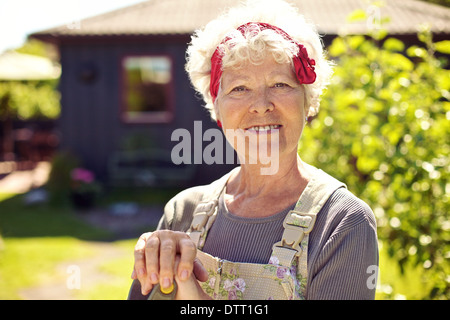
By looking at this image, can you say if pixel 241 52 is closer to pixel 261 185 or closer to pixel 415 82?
pixel 261 185

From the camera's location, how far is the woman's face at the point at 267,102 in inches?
65.8

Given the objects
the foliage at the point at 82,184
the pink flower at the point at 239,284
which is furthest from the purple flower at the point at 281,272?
the foliage at the point at 82,184

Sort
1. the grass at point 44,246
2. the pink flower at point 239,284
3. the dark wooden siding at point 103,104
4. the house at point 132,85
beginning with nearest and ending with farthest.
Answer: the pink flower at point 239,284 < the grass at point 44,246 < the house at point 132,85 < the dark wooden siding at point 103,104

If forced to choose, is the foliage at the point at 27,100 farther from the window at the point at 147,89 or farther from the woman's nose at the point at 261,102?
the woman's nose at the point at 261,102

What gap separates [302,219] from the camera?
153 centimetres

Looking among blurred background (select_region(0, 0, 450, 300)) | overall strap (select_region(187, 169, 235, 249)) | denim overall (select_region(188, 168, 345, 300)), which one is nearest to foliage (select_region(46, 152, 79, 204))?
blurred background (select_region(0, 0, 450, 300))

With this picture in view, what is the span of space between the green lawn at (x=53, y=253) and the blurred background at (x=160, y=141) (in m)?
0.03

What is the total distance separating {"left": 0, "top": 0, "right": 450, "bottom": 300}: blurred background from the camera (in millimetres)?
2836

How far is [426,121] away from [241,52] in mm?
1567

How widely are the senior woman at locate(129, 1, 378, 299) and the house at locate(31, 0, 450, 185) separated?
821 cm

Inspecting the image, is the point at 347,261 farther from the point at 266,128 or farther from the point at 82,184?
the point at 82,184

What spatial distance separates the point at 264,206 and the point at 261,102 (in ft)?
1.34
